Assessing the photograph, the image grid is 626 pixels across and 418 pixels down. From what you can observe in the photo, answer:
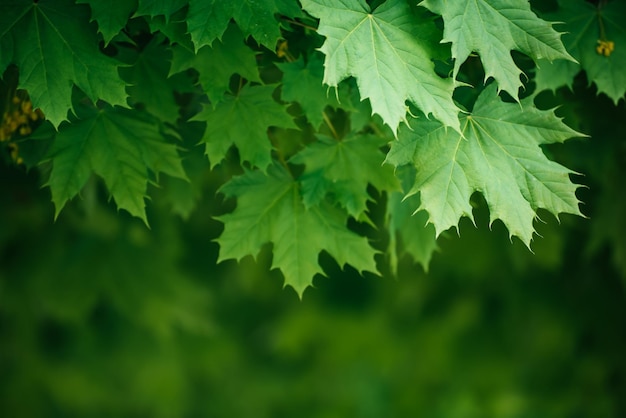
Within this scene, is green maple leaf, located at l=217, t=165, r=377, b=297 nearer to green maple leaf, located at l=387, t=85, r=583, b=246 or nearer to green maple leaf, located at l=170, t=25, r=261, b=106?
green maple leaf, located at l=170, t=25, r=261, b=106

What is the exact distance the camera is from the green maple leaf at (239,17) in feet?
6.77

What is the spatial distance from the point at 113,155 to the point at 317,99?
0.69m

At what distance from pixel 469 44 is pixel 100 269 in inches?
114

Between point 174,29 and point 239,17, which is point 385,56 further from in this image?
point 174,29

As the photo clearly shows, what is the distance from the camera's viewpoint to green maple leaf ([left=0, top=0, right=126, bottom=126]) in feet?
6.98

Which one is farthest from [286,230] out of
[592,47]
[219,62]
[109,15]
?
[592,47]

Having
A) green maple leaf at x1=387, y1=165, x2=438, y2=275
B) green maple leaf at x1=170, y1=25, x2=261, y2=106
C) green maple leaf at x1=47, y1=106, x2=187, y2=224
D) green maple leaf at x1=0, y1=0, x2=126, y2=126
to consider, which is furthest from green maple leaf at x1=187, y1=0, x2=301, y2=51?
green maple leaf at x1=387, y1=165, x2=438, y2=275

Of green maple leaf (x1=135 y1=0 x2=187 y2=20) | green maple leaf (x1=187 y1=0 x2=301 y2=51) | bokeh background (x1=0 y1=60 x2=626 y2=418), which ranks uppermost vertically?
green maple leaf (x1=135 y1=0 x2=187 y2=20)

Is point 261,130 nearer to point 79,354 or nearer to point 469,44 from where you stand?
point 469,44

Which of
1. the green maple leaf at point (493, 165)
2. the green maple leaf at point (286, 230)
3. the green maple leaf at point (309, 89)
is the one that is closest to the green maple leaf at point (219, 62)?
the green maple leaf at point (309, 89)

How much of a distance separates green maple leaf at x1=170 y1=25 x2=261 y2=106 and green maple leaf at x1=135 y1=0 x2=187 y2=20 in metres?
0.19

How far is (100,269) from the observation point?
165 inches

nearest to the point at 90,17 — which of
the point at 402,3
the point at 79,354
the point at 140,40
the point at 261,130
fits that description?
the point at 140,40

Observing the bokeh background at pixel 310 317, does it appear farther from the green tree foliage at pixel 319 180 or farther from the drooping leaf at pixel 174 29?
the drooping leaf at pixel 174 29
